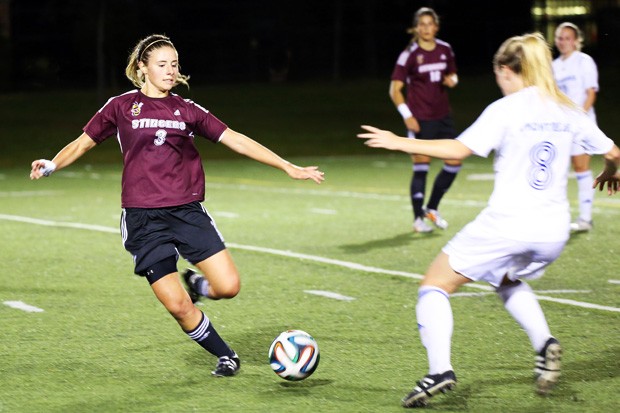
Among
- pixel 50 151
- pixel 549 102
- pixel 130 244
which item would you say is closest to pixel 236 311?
pixel 130 244

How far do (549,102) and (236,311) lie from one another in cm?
364

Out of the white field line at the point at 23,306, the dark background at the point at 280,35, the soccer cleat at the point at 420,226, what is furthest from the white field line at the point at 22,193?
the dark background at the point at 280,35

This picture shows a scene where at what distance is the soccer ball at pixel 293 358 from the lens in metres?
6.59

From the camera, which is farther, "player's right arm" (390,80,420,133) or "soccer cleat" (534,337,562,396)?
"player's right arm" (390,80,420,133)

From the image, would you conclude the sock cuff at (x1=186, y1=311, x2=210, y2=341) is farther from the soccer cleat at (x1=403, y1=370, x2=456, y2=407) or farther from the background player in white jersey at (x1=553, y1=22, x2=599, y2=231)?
the background player in white jersey at (x1=553, y1=22, x2=599, y2=231)

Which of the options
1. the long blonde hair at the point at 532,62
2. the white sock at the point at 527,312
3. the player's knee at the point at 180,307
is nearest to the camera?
the long blonde hair at the point at 532,62

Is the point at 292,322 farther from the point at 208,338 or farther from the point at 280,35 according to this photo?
the point at 280,35

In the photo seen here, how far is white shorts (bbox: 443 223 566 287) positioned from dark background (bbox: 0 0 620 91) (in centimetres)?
4278

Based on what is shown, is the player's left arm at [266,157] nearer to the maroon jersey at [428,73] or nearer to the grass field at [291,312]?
the grass field at [291,312]

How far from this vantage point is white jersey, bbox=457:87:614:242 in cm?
603

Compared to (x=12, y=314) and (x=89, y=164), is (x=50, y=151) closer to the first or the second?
(x=89, y=164)

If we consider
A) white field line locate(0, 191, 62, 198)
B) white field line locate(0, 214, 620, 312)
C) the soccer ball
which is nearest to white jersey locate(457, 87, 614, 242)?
the soccer ball

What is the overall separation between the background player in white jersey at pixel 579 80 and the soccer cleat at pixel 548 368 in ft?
23.3

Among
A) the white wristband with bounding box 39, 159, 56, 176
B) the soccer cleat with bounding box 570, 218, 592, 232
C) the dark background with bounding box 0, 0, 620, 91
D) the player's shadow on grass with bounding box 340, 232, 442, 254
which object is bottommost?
the dark background with bounding box 0, 0, 620, 91
